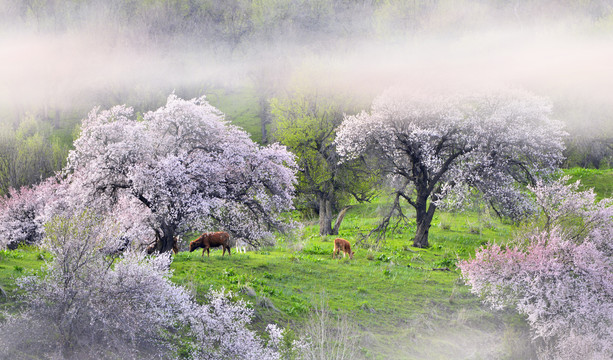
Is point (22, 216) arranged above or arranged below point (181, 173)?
below

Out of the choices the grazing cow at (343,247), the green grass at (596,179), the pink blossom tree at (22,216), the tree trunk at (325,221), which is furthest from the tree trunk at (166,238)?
the green grass at (596,179)

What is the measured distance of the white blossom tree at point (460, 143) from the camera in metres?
31.1

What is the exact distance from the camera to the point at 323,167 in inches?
1718

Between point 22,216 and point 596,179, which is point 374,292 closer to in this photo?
point 596,179

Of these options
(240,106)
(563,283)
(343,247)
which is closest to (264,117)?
(240,106)

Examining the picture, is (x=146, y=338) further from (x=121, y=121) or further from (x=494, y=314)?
(x=494, y=314)

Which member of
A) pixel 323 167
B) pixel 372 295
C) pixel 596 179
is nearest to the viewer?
pixel 372 295

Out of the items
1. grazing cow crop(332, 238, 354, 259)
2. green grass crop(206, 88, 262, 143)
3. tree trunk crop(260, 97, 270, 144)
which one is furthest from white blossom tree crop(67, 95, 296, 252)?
green grass crop(206, 88, 262, 143)

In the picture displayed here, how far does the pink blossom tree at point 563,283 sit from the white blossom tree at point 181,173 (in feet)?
34.0

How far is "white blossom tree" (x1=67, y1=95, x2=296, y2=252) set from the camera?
22.2 m

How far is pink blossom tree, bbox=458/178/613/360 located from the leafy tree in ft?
69.6

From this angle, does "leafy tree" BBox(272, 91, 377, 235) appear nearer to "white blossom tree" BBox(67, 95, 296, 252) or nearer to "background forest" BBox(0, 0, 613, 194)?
"background forest" BBox(0, 0, 613, 194)

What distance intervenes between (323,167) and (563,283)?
2685 centimetres

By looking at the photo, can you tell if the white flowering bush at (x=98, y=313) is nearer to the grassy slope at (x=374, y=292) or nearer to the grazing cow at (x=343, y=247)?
the grassy slope at (x=374, y=292)
